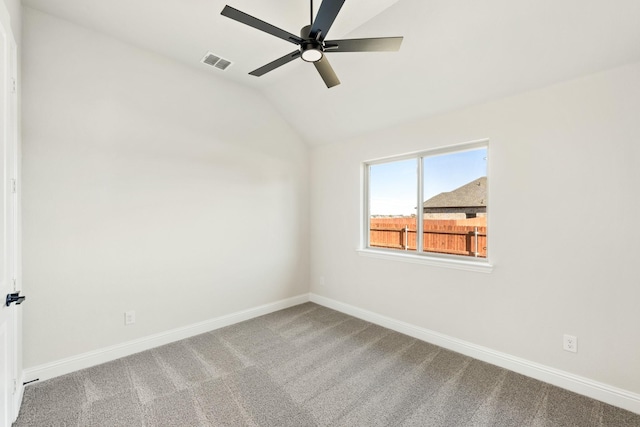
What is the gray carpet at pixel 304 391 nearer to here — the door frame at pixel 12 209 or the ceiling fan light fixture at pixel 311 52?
the door frame at pixel 12 209

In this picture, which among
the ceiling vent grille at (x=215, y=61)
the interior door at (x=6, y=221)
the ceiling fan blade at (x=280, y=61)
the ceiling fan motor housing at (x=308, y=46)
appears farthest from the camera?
the ceiling vent grille at (x=215, y=61)

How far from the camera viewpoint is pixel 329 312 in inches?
150

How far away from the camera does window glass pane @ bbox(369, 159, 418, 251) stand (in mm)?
3326

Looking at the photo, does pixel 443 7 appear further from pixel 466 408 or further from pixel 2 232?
pixel 2 232

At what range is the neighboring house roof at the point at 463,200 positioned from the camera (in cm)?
274

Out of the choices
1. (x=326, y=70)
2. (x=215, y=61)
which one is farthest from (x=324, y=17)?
(x=215, y=61)

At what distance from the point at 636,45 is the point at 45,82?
439cm

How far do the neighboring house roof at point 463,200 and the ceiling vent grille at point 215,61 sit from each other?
8.96 feet

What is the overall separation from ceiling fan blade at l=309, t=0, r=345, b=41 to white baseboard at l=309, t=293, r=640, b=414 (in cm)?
294

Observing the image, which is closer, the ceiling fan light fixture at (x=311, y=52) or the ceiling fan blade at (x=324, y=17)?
the ceiling fan blade at (x=324, y=17)

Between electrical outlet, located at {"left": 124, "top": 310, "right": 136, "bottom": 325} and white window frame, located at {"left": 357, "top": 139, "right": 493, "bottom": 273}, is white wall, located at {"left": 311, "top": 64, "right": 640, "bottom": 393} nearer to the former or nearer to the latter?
white window frame, located at {"left": 357, "top": 139, "right": 493, "bottom": 273}

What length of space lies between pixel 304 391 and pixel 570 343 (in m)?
2.11

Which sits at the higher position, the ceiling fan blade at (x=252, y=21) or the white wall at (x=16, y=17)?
the white wall at (x=16, y=17)

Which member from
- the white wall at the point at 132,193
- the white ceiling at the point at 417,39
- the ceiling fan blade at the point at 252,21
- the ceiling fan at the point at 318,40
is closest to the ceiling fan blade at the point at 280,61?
the ceiling fan at the point at 318,40
